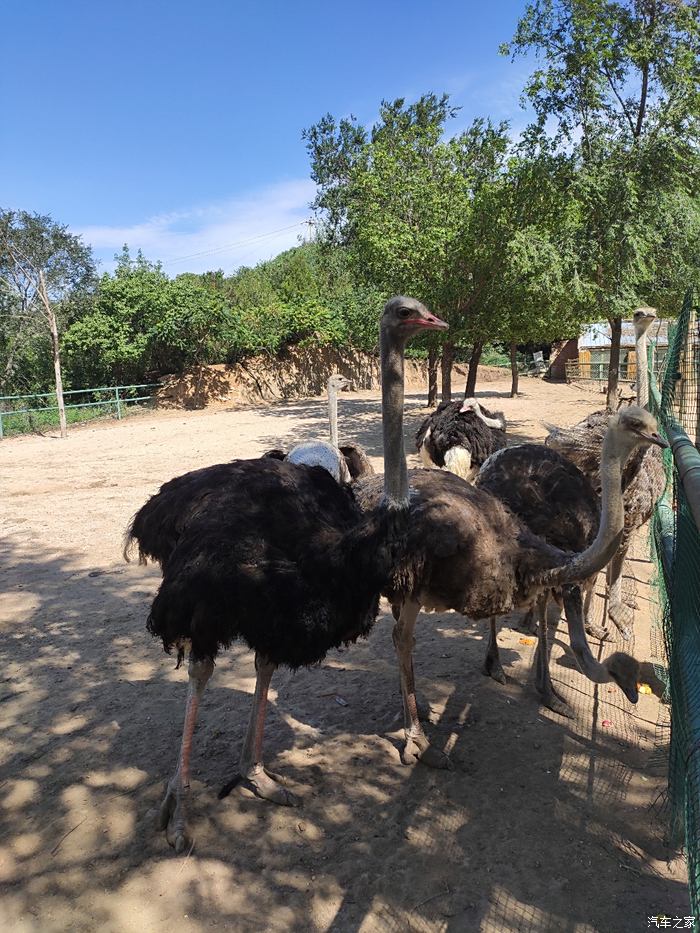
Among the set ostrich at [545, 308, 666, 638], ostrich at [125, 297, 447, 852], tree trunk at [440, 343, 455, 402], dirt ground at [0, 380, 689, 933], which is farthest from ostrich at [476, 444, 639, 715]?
tree trunk at [440, 343, 455, 402]

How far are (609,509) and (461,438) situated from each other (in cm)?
444

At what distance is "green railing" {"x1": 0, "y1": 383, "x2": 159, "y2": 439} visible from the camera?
17.4 metres

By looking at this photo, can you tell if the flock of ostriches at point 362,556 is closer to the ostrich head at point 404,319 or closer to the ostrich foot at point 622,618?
the ostrich head at point 404,319

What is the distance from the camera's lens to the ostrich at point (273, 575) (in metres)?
2.77

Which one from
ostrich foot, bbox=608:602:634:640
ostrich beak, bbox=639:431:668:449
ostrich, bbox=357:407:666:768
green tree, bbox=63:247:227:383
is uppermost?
green tree, bbox=63:247:227:383

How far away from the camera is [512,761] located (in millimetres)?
3375

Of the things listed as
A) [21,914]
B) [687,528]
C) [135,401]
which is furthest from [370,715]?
[135,401]

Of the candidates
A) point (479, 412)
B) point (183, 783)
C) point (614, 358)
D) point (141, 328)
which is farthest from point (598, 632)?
point (141, 328)

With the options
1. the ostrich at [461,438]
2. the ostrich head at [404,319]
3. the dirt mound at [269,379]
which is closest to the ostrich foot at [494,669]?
the ostrich head at [404,319]

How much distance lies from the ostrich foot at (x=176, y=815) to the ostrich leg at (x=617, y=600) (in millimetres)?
3081

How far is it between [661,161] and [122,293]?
56.2 feet

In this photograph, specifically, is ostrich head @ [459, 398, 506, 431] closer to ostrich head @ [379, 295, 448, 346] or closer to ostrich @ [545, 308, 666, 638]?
ostrich @ [545, 308, 666, 638]

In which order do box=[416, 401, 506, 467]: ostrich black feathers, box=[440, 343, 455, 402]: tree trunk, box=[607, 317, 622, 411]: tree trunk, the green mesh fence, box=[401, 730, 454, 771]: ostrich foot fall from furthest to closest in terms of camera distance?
box=[440, 343, 455, 402]: tree trunk < box=[607, 317, 622, 411]: tree trunk < box=[416, 401, 506, 467]: ostrich black feathers < box=[401, 730, 454, 771]: ostrich foot < the green mesh fence

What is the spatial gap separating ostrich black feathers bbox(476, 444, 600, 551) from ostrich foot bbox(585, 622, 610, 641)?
1.09 metres
